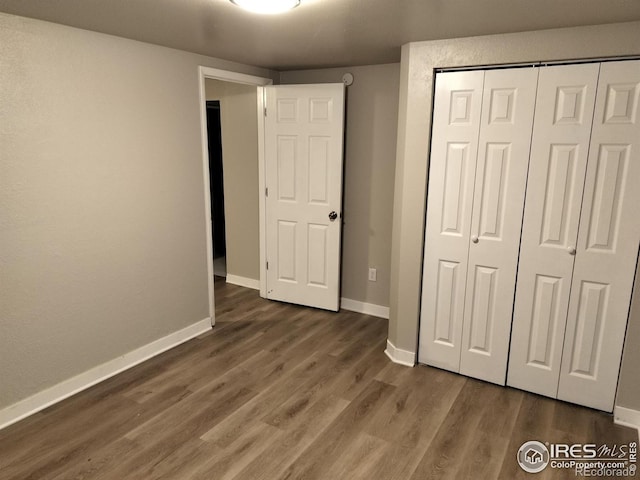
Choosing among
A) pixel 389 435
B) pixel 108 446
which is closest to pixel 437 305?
pixel 389 435

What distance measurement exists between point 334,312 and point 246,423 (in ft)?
5.88

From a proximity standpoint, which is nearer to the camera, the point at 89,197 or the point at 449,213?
the point at 89,197

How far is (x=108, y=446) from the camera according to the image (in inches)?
90.7

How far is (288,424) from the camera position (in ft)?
8.22

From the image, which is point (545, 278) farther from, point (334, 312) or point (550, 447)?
point (334, 312)

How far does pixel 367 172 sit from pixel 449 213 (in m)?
1.17

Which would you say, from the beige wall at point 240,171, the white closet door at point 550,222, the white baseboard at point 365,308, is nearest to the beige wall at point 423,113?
the white closet door at point 550,222

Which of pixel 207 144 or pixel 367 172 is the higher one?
pixel 207 144

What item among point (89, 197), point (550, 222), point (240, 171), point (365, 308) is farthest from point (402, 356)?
point (240, 171)

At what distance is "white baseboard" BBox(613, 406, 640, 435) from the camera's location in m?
2.52

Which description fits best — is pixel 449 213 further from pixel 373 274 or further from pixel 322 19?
pixel 322 19

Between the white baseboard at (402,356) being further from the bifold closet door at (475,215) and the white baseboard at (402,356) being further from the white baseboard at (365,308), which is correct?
the white baseboard at (365,308)

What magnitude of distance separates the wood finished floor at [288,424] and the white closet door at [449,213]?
0.27 metres

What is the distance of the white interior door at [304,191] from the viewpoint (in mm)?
3838
